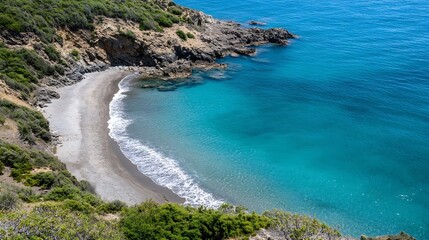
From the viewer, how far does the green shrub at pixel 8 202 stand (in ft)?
62.4

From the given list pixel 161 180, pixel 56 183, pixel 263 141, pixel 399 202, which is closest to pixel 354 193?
pixel 399 202

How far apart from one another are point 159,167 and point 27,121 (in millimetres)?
12397

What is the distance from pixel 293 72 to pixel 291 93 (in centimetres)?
809

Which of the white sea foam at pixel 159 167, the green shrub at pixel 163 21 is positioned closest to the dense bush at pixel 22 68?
the white sea foam at pixel 159 167

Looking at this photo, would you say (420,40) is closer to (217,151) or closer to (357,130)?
(357,130)

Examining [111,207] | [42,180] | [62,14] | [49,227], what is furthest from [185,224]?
[62,14]

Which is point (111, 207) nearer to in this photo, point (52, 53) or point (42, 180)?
point (42, 180)

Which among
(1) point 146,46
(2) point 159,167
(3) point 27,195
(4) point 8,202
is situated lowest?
(2) point 159,167

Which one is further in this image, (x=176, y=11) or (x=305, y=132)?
(x=176, y=11)

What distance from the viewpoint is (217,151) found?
37.8 metres

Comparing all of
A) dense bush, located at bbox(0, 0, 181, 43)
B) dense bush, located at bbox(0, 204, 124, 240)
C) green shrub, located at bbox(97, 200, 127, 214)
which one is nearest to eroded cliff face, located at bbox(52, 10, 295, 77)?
dense bush, located at bbox(0, 0, 181, 43)

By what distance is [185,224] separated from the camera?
2042 centimetres

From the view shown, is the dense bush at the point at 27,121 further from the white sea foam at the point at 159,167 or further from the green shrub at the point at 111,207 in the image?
the green shrub at the point at 111,207

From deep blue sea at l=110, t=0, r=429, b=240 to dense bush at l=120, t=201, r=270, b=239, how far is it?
997cm
